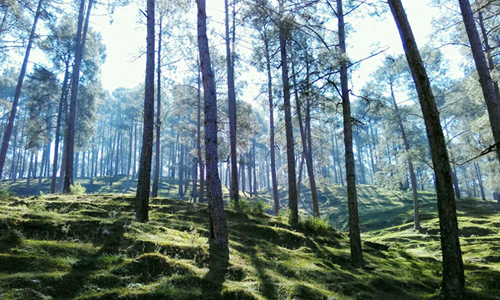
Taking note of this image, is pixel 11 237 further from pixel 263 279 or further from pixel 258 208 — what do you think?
pixel 258 208

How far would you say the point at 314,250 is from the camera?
10.3 meters

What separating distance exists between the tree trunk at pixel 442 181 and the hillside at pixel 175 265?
1326 mm

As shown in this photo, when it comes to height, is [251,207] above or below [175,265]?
above

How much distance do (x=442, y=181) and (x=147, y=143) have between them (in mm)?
8152

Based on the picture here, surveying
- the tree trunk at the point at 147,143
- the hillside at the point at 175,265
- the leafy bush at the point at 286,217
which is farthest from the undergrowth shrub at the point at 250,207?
the tree trunk at the point at 147,143

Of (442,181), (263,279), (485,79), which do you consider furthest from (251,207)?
(485,79)

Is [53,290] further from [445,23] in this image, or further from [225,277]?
[445,23]

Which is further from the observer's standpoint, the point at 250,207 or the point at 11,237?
the point at 250,207

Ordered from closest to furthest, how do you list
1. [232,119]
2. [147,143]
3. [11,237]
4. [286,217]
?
[11,237], [147,143], [286,217], [232,119]

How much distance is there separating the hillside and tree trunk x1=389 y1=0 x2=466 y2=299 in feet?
4.35

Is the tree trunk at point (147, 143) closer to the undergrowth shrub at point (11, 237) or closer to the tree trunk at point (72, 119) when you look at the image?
the undergrowth shrub at point (11, 237)

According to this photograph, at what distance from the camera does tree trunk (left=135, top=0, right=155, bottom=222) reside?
9.36 meters

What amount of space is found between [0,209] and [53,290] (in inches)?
152

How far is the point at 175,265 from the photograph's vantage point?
582 cm
